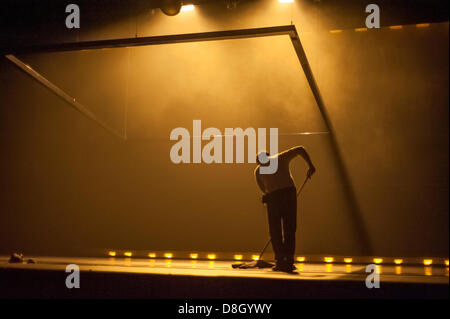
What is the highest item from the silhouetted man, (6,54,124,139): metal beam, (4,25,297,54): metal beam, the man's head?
(4,25,297,54): metal beam

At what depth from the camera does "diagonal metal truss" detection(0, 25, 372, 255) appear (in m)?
5.14

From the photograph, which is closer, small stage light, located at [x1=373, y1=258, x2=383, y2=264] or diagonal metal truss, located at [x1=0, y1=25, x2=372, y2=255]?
diagonal metal truss, located at [x1=0, y1=25, x2=372, y2=255]

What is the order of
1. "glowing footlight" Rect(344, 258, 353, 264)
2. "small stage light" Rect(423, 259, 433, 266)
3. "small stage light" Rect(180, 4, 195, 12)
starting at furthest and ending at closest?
"small stage light" Rect(180, 4, 195, 12), "glowing footlight" Rect(344, 258, 353, 264), "small stage light" Rect(423, 259, 433, 266)

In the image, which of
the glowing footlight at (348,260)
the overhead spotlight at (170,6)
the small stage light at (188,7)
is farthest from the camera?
the small stage light at (188,7)

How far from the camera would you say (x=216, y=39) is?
5.22m

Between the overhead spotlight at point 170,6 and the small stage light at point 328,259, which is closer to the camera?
the overhead spotlight at point 170,6

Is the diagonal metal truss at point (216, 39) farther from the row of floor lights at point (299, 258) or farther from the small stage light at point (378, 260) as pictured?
the row of floor lights at point (299, 258)

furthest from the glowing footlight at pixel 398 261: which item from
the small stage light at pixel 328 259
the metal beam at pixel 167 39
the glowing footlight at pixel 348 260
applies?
the metal beam at pixel 167 39

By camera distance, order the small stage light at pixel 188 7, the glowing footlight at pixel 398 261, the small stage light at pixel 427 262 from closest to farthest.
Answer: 1. the small stage light at pixel 427 262
2. the glowing footlight at pixel 398 261
3. the small stage light at pixel 188 7

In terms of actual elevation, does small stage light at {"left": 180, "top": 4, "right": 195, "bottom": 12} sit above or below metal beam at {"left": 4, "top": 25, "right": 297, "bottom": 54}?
above

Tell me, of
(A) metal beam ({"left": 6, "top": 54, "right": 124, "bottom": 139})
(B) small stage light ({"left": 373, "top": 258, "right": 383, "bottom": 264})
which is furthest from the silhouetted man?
(A) metal beam ({"left": 6, "top": 54, "right": 124, "bottom": 139})

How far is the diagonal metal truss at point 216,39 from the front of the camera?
16.9 ft

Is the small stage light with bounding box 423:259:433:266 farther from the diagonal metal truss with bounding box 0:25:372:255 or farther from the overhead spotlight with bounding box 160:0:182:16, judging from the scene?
the overhead spotlight with bounding box 160:0:182:16
